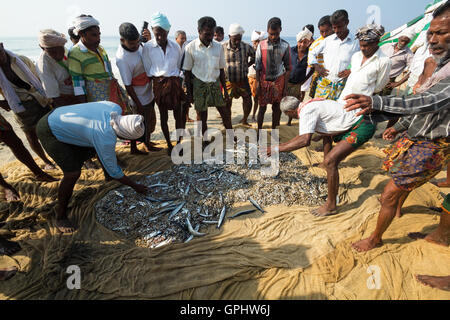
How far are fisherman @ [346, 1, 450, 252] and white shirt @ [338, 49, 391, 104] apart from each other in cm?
86

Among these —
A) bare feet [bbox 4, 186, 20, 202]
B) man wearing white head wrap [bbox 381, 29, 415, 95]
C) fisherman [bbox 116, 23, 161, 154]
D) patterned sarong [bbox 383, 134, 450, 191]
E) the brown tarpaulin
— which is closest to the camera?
patterned sarong [bbox 383, 134, 450, 191]

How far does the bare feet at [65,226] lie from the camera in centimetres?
322

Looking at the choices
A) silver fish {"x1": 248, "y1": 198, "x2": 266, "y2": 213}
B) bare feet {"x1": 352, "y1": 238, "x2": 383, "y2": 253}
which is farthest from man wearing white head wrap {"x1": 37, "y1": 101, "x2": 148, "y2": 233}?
bare feet {"x1": 352, "y1": 238, "x2": 383, "y2": 253}

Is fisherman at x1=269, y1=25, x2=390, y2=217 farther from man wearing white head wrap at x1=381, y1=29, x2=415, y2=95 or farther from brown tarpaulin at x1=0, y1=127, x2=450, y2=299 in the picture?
man wearing white head wrap at x1=381, y1=29, x2=415, y2=95

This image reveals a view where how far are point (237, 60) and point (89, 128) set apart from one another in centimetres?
378

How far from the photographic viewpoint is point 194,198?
3689 mm

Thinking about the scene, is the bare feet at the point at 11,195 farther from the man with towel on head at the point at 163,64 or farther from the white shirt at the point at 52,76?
the man with towel on head at the point at 163,64

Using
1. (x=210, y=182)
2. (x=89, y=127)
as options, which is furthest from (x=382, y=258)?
(x=89, y=127)

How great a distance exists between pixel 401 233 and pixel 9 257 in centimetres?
495

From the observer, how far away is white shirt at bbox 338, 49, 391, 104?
3.22m

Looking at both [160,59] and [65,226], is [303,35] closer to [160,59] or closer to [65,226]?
[160,59]

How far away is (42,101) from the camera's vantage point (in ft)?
12.7
